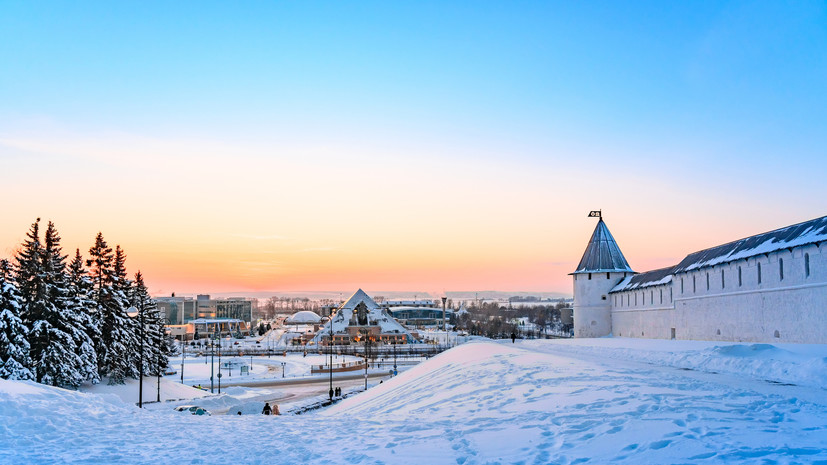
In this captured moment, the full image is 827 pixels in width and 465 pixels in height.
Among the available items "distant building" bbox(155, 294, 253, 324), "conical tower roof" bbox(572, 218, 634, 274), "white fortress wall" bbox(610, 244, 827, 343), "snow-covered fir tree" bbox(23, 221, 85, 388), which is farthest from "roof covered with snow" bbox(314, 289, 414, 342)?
"white fortress wall" bbox(610, 244, 827, 343)

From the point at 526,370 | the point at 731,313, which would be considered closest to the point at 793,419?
the point at 526,370

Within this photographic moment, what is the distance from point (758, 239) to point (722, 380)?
13.0m

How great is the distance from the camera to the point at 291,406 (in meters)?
33.8

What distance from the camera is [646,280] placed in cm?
3625

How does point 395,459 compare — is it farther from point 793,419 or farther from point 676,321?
point 676,321

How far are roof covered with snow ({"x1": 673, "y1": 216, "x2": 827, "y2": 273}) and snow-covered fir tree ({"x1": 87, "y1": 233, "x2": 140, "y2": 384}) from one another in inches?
1396

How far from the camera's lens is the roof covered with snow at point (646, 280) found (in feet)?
109

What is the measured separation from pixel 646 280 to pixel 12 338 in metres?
37.1

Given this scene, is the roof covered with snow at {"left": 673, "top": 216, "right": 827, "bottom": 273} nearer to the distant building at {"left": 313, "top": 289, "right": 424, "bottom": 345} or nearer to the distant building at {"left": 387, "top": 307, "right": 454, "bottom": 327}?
the distant building at {"left": 313, "top": 289, "right": 424, "bottom": 345}

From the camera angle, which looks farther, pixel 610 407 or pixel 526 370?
pixel 526 370

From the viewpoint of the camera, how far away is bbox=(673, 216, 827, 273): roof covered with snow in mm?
19859

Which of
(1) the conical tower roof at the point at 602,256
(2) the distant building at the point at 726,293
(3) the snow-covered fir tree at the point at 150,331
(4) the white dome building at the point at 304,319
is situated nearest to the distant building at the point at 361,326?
(3) the snow-covered fir tree at the point at 150,331

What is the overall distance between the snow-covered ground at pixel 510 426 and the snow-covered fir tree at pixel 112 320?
24.9 meters

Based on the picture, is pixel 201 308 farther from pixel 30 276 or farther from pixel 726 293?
pixel 726 293
